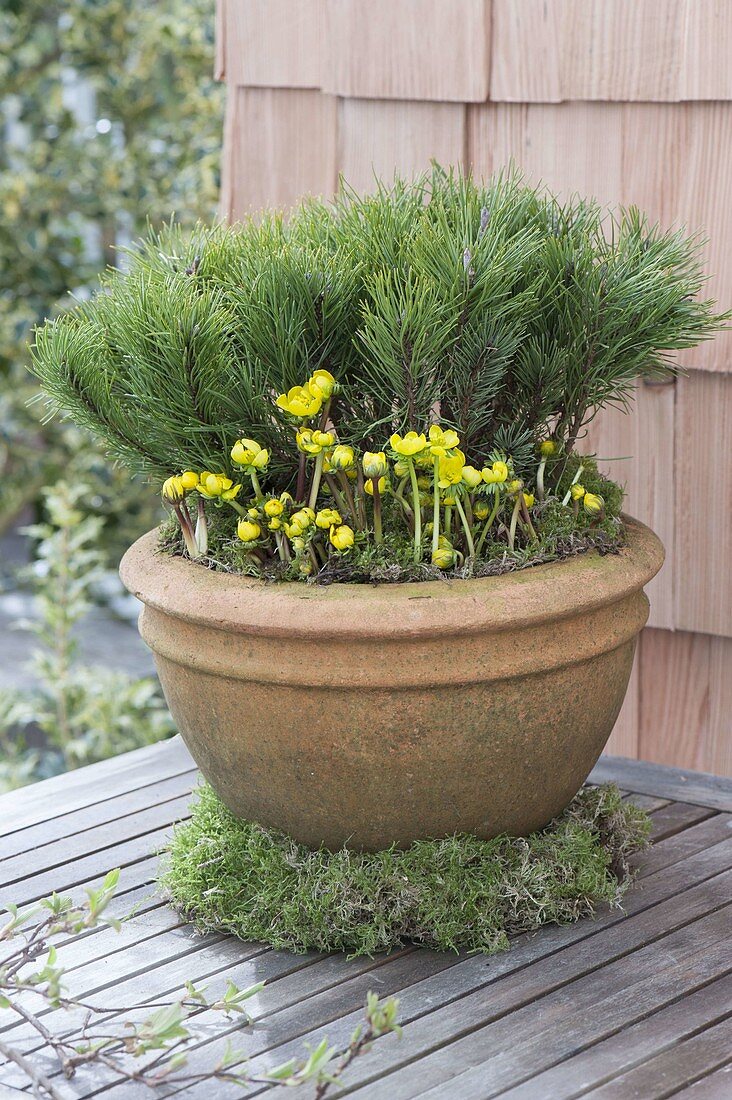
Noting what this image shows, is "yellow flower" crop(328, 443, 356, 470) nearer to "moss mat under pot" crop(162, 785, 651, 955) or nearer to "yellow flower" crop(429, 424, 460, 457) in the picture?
"yellow flower" crop(429, 424, 460, 457)

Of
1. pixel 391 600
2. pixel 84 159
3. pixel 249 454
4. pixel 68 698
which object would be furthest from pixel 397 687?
pixel 84 159

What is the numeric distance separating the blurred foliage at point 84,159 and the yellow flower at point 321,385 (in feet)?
6.99

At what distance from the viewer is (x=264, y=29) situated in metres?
2.26

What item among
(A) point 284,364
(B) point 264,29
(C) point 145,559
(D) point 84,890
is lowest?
(D) point 84,890

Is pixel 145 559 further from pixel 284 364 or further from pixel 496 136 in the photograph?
pixel 496 136

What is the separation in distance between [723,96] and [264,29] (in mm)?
849

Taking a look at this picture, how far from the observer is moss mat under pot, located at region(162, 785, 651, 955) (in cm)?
148

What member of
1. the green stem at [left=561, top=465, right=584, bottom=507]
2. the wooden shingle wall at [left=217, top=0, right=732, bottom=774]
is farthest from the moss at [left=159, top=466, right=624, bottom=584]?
the wooden shingle wall at [left=217, top=0, right=732, bottom=774]

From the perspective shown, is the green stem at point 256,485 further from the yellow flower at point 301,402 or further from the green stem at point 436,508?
the green stem at point 436,508

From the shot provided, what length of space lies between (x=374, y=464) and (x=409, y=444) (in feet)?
0.16

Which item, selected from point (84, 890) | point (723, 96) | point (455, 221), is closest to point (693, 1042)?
point (84, 890)

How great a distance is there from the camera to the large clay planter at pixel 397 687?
1383 millimetres

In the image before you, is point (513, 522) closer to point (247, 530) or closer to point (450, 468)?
point (450, 468)

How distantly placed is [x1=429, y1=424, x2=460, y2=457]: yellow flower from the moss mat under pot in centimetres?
45
